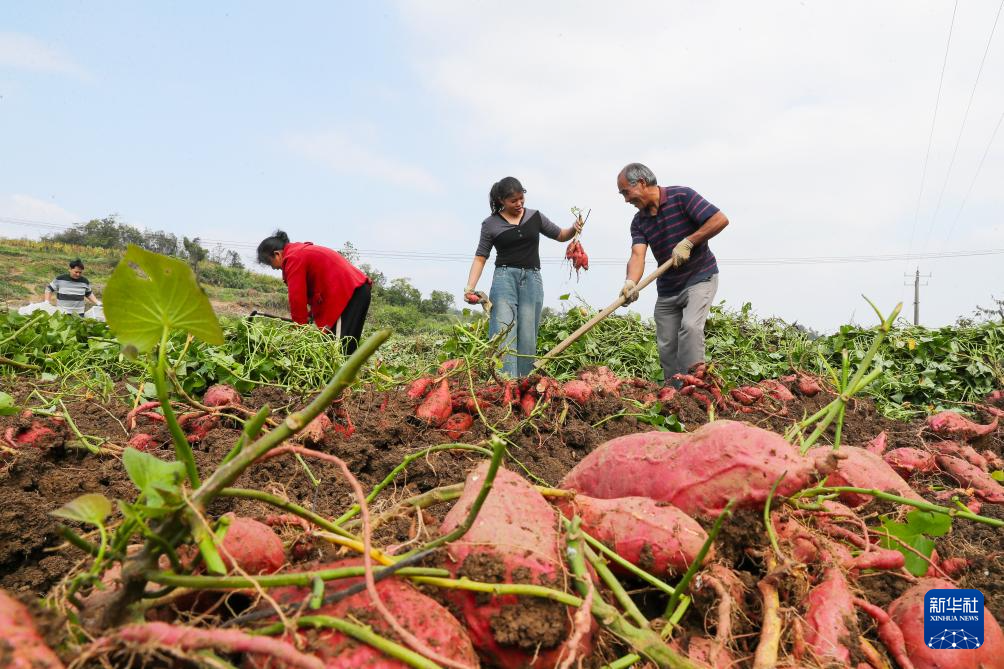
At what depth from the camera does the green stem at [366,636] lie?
3.02 ft

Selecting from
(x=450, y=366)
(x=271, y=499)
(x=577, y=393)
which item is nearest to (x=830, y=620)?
(x=271, y=499)

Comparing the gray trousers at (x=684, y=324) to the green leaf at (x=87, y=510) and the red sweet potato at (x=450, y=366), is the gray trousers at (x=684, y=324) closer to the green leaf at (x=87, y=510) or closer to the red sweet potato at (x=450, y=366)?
the red sweet potato at (x=450, y=366)

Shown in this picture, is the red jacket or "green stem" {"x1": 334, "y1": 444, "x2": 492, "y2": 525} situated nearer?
"green stem" {"x1": 334, "y1": 444, "x2": 492, "y2": 525}

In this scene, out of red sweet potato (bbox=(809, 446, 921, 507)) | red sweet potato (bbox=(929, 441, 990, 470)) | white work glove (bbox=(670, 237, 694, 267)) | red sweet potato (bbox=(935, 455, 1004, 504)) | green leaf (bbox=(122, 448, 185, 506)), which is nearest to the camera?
green leaf (bbox=(122, 448, 185, 506))

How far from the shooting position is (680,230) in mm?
5215

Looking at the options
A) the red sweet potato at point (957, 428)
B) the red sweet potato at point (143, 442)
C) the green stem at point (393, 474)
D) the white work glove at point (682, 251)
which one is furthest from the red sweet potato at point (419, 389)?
the white work glove at point (682, 251)

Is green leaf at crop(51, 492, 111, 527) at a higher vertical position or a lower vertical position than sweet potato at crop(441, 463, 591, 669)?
higher

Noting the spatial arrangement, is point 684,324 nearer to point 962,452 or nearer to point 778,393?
point 778,393

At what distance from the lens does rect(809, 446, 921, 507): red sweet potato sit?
1.82 m

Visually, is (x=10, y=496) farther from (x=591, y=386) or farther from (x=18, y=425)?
(x=591, y=386)

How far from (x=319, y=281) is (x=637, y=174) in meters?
3.05

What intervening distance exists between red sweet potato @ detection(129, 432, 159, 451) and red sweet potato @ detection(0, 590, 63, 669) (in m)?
1.68

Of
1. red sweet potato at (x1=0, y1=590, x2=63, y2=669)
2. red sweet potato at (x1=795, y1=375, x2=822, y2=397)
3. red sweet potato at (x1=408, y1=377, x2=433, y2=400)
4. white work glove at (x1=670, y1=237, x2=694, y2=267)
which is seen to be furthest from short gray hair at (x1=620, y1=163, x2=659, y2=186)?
red sweet potato at (x1=0, y1=590, x2=63, y2=669)

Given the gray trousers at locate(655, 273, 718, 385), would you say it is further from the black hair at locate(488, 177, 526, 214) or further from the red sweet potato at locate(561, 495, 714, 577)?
the red sweet potato at locate(561, 495, 714, 577)
